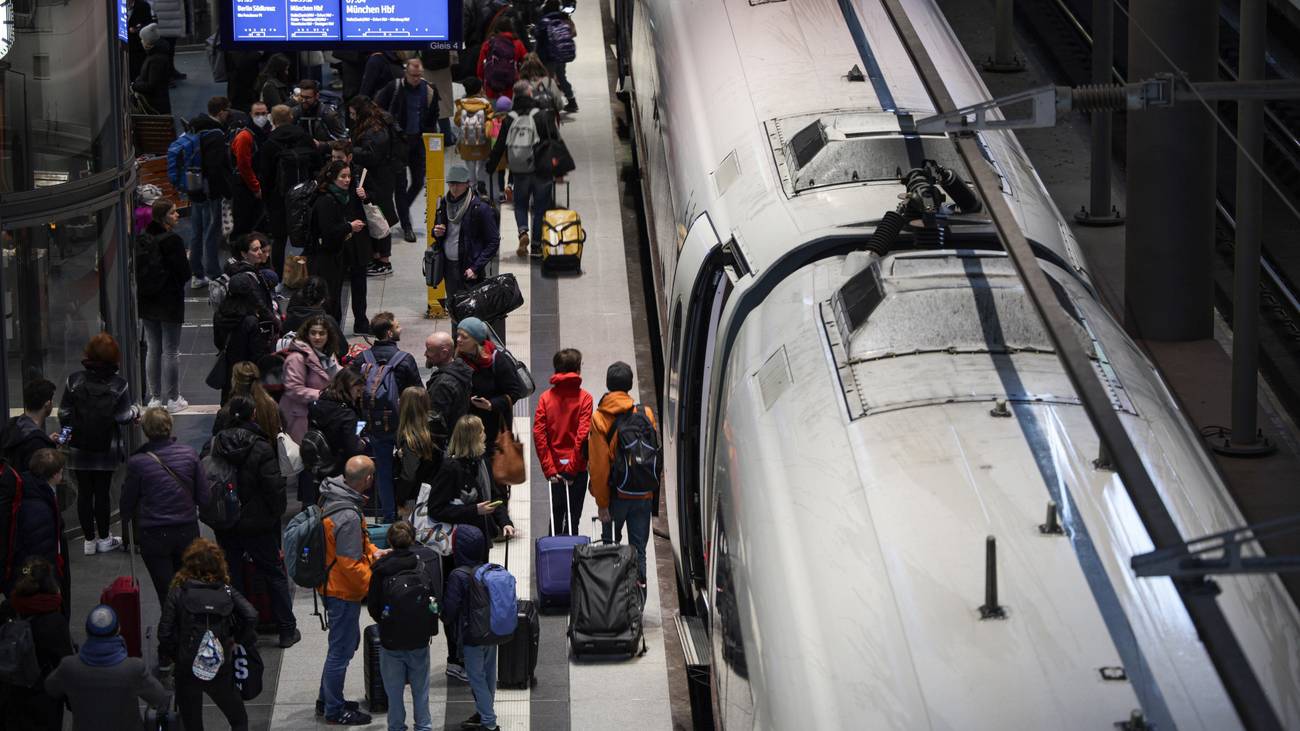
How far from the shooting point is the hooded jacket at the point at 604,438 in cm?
1314

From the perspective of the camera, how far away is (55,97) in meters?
11.5

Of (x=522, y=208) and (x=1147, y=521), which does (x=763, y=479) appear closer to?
(x=1147, y=521)

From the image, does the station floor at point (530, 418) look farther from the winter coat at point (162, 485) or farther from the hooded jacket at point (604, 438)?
the hooded jacket at point (604, 438)

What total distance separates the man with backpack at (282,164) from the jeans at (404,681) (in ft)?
28.0

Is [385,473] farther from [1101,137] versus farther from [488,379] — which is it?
[1101,137]

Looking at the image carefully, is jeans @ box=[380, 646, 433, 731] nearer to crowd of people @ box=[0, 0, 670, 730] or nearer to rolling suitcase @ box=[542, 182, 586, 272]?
crowd of people @ box=[0, 0, 670, 730]

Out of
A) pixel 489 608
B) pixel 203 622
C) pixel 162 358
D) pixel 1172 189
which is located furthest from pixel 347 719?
pixel 1172 189

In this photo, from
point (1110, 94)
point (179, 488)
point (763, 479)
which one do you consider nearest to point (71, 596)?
point (179, 488)

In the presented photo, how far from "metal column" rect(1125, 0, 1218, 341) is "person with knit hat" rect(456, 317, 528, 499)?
668 centimetres

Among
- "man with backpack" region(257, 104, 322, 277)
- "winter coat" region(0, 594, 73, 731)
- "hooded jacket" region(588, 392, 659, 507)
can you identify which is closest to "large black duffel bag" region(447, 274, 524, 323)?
"man with backpack" region(257, 104, 322, 277)

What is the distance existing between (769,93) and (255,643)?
4823 millimetres

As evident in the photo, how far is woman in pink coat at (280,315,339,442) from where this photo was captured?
14.5 m

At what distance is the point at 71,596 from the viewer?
38.8 feet

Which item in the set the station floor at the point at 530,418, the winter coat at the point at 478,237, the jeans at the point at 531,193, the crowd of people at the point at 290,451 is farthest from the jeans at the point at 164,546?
the jeans at the point at 531,193
